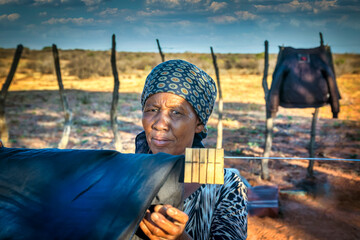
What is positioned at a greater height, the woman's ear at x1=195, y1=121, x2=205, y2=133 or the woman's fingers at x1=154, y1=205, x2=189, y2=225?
the woman's ear at x1=195, y1=121, x2=205, y2=133

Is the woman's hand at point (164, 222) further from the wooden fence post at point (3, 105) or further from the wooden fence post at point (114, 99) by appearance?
the wooden fence post at point (3, 105)

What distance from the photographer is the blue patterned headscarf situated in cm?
162

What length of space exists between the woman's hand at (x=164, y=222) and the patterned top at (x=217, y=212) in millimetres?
459

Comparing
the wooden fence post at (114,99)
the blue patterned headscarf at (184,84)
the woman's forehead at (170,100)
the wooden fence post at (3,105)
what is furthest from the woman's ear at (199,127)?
the wooden fence post at (3,105)

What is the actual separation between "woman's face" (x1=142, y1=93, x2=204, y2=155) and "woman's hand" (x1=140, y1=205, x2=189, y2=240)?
2.23 ft

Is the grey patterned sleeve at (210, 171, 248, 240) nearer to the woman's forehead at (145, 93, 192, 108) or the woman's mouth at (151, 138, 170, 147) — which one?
the woman's mouth at (151, 138, 170, 147)

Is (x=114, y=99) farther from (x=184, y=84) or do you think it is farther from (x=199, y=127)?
(x=184, y=84)

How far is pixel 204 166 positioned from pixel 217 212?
523 millimetres

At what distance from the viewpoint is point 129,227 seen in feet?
2.89

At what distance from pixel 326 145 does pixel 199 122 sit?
32.4ft

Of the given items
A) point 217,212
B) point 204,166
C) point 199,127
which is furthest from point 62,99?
point 204,166

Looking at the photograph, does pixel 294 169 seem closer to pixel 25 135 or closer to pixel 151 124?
pixel 151 124

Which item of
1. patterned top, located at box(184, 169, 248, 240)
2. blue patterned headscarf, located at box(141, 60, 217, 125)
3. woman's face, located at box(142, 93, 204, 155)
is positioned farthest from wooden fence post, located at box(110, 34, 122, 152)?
patterned top, located at box(184, 169, 248, 240)

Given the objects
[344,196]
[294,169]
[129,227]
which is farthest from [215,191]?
[294,169]
